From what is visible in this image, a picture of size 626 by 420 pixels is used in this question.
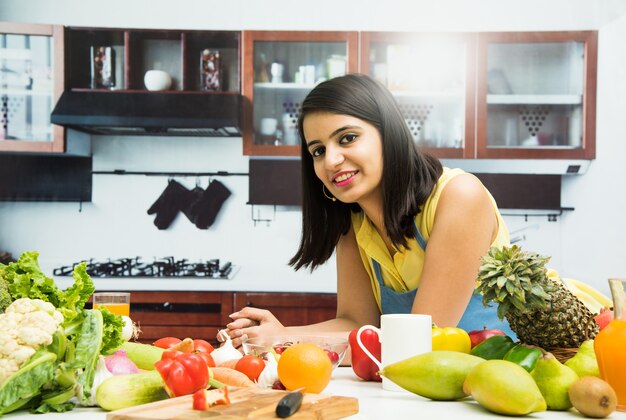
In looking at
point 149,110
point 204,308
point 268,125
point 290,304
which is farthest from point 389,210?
point 149,110

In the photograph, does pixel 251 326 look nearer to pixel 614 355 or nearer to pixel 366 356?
pixel 366 356

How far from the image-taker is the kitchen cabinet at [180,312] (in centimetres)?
361

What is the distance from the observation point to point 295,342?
48.4 inches

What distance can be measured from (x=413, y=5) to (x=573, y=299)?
337 cm

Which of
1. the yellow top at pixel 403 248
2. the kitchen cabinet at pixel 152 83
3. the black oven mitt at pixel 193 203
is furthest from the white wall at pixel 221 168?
the yellow top at pixel 403 248

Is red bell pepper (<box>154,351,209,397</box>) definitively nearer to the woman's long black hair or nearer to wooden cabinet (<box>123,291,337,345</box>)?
the woman's long black hair

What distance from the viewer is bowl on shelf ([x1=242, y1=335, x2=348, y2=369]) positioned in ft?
3.90

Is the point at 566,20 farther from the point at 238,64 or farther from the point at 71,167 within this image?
the point at 71,167

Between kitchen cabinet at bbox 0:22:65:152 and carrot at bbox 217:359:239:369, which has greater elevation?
kitchen cabinet at bbox 0:22:65:152

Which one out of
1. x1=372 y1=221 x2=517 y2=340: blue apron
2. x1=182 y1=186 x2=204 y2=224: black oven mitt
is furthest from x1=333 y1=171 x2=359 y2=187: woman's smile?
x1=182 y1=186 x2=204 y2=224: black oven mitt

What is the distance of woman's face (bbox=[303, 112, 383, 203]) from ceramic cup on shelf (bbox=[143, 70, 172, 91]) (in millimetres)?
2370

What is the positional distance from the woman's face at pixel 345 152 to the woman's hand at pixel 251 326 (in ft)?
1.10

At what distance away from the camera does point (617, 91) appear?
400 cm

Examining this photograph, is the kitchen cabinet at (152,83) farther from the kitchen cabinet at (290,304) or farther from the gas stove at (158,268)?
the kitchen cabinet at (290,304)
